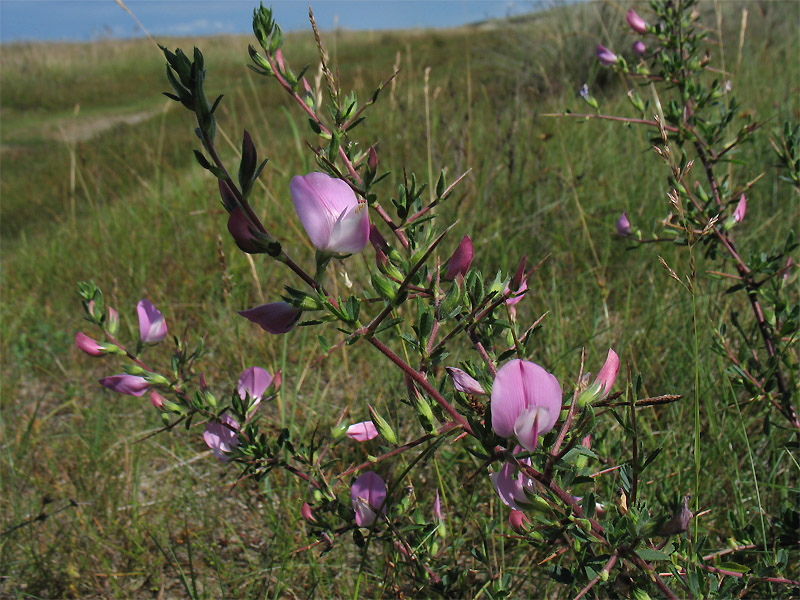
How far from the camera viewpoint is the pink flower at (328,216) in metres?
0.52

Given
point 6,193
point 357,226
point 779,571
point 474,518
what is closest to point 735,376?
point 779,571

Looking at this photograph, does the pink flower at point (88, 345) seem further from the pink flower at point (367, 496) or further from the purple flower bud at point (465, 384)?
the purple flower bud at point (465, 384)

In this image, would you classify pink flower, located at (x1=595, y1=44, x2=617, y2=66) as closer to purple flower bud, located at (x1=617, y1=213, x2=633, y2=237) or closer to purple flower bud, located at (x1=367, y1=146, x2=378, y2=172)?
purple flower bud, located at (x1=617, y1=213, x2=633, y2=237)

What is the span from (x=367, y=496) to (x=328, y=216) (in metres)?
0.47

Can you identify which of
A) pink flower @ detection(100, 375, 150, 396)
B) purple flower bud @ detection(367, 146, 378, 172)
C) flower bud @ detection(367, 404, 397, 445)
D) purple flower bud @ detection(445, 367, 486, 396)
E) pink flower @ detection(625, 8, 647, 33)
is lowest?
pink flower @ detection(100, 375, 150, 396)

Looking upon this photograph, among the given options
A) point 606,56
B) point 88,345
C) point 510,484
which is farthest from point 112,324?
point 606,56

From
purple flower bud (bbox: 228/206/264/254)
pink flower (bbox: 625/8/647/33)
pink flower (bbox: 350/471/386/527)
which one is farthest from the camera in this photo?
pink flower (bbox: 625/8/647/33)

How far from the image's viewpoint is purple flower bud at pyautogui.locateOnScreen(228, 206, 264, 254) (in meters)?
0.47

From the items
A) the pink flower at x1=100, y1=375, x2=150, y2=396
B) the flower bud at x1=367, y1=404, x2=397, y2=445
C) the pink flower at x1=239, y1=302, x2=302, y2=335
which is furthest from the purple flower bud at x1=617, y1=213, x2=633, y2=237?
the pink flower at x1=100, y1=375, x2=150, y2=396

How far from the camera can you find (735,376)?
39.4 inches

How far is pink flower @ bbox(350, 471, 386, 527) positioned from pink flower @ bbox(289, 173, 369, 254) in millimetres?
421

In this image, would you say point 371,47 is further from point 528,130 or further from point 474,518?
point 474,518

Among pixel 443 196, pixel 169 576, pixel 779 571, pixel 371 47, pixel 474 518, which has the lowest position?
pixel 169 576

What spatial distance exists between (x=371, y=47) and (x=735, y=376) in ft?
56.2
